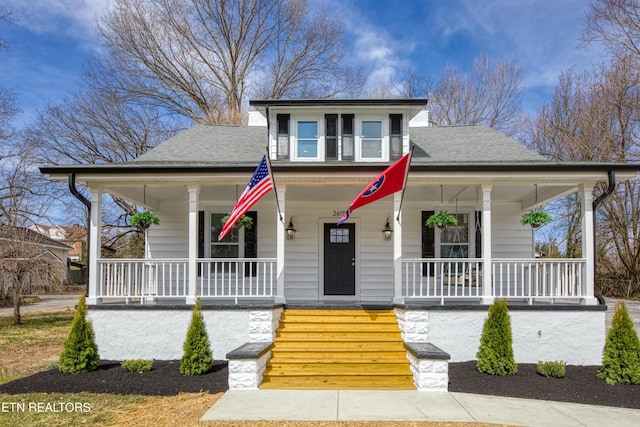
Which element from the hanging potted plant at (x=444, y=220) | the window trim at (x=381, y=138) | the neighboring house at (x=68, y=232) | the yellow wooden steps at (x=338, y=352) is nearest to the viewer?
the yellow wooden steps at (x=338, y=352)

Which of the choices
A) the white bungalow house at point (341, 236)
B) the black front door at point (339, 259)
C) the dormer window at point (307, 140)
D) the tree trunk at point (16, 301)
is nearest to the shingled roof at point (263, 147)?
the white bungalow house at point (341, 236)

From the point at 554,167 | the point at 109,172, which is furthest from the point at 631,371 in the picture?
the point at 109,172

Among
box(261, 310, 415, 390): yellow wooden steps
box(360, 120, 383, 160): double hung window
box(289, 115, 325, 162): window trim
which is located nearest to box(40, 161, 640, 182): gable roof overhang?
box(360, 120, 383, 160): double hung window

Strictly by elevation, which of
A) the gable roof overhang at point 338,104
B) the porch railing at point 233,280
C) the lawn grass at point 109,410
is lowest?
the lawn grass at point 109,410

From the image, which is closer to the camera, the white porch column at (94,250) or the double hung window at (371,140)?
the white porch column at (94,250)

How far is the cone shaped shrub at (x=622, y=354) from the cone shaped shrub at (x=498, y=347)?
1391 mm

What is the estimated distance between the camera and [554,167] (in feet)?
26.1

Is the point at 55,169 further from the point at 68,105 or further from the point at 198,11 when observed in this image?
the point at 198,11

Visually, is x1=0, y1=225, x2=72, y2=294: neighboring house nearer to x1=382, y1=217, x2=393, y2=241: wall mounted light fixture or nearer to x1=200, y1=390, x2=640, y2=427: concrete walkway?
x1=200, y1=390, x2=640, y2=427: concrete walkway

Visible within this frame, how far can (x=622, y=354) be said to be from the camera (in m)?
6.49

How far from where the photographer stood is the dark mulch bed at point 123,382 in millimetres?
6090

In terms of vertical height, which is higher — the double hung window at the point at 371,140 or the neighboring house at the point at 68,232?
the double hung window at the point at 371,140

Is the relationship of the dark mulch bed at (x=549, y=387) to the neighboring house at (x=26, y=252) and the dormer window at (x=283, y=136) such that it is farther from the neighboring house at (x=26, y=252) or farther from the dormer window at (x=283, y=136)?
the neighboring house at (x=26, y=252)

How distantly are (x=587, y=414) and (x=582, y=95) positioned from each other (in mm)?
19717
